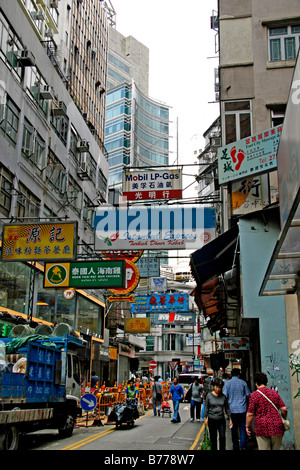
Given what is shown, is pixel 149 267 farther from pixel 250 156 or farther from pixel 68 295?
pixel 250 156

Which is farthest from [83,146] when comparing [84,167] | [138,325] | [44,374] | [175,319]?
[44,374]

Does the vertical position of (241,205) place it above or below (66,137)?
below

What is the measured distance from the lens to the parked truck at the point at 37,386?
995 cm

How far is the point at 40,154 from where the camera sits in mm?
27172

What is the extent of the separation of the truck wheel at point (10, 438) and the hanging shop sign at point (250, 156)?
8.22 m

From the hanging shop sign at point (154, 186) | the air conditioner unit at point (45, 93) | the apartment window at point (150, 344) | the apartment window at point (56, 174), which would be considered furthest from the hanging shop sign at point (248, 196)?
the apartment window at point (150, 344)

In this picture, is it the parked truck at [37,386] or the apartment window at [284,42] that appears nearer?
the parked truck at [37,386]

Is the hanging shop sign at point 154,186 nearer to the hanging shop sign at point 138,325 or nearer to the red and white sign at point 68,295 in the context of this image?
the red and white sign at point 68,295

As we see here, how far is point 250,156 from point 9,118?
13.4 metres

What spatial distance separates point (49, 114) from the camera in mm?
28828

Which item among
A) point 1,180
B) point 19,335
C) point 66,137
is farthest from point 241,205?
point 66,137

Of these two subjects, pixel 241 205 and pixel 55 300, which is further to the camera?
pixel 55 300
